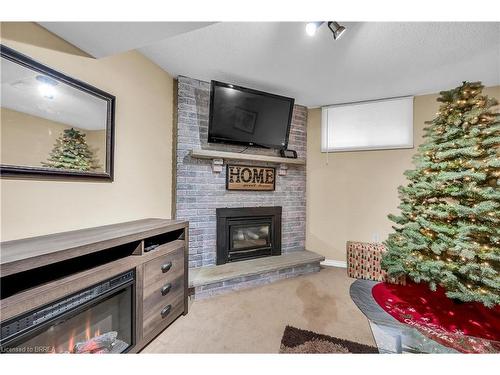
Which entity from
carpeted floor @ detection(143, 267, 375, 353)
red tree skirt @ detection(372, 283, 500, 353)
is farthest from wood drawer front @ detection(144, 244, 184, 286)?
red tree skirt @ detection(372, 283, 500, 353)

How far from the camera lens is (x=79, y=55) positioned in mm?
1579

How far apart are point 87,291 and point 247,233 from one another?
1980 mm

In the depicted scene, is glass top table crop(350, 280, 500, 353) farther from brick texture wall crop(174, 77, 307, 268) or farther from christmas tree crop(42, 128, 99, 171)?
christmas tree crop(42, 128, 99, 171)

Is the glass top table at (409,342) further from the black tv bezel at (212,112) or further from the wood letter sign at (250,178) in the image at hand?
the black tv bezel at (212,112)

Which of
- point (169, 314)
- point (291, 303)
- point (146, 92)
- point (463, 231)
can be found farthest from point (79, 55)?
point (463, 231)

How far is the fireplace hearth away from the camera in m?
2.78

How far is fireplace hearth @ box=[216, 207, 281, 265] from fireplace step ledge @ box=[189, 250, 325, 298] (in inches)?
4.4

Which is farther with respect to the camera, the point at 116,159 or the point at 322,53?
the point at 322,53

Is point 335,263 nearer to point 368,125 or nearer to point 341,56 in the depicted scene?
point 368,125

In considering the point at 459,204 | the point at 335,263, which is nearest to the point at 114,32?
the point at 459,204

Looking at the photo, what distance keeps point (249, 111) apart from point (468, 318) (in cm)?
296

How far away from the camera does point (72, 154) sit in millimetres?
1535

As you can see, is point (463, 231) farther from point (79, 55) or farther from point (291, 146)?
point (79, 55)

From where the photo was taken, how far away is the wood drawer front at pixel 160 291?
1.56m
